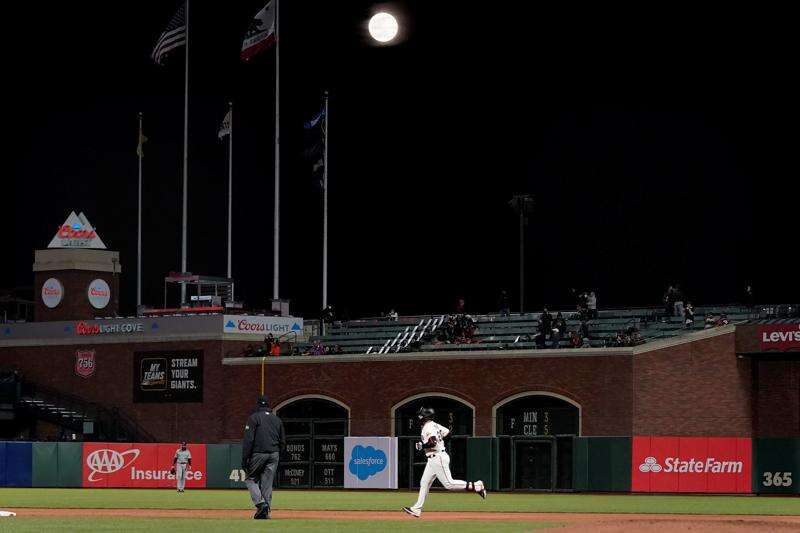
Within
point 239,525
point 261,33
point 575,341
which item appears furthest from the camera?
point 261,33

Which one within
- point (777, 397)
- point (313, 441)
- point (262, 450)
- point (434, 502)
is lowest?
point (434, 502)

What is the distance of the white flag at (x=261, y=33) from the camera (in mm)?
51750

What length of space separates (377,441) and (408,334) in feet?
27.9

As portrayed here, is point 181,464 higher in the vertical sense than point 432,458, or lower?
lower

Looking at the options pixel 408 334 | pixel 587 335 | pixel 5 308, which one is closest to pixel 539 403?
pixel 587 335

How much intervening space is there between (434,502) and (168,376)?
24.4 m

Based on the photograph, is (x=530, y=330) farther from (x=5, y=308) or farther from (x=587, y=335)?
(x=5, y=308)

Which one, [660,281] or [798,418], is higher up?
[660,281]

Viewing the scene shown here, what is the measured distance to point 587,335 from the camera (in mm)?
48438

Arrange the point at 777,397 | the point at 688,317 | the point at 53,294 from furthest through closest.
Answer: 1. the point at 53,294
2. the point at 688,317
3. the point at 777,397

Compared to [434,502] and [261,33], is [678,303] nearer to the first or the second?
[434,502]

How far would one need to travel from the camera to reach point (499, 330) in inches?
2042

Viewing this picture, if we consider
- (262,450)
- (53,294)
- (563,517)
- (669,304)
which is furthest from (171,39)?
(262,450)

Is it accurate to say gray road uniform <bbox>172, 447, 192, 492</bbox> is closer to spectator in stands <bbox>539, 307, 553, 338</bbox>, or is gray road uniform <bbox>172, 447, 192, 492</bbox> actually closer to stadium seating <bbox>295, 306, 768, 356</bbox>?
stadium seating <bbox>295, 306, 768, 356</bbox>
